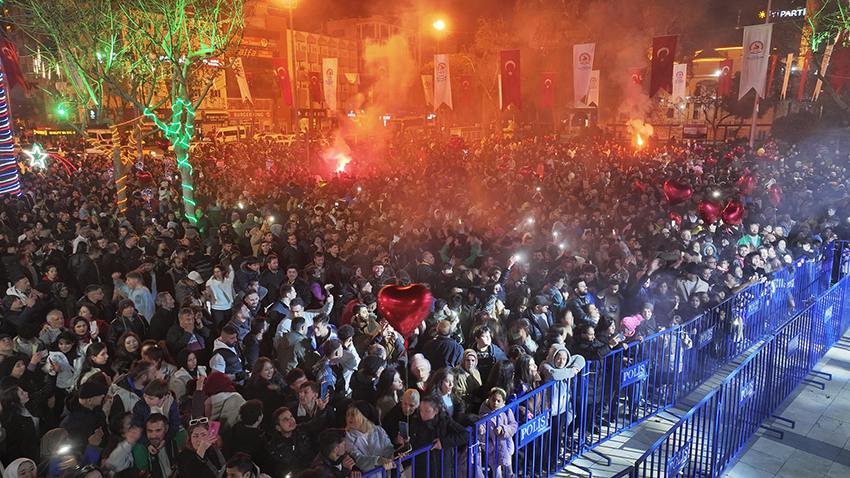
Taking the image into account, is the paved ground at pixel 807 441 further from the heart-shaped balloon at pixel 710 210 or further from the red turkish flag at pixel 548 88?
the red turkish flag at pixel 548 88

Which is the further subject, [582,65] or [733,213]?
[582,65]

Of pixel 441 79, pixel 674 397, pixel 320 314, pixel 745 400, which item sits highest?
pixel 441 79

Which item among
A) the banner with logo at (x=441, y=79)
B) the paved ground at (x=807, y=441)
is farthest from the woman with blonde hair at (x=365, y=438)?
the banner with logo at (x=441, y=79)

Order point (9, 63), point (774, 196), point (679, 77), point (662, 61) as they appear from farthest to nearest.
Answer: point (679, 77) → point (662, 61) → point (774, 196) → point (9, 63)

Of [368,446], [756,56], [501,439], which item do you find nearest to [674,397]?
[501,439]

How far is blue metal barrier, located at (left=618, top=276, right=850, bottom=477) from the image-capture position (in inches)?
199

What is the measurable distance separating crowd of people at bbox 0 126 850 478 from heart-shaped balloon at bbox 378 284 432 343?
1.11 feet

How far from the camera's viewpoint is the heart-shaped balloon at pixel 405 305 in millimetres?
6027

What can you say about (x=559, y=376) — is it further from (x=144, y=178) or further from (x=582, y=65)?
(x=582, y=65)

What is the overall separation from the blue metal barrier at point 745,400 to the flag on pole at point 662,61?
1342 cm

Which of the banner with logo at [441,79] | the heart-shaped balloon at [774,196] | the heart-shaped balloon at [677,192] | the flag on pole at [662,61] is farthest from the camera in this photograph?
the banner with logo at [441,79]

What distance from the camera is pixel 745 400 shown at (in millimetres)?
6078

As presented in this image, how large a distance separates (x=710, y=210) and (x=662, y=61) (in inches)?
414

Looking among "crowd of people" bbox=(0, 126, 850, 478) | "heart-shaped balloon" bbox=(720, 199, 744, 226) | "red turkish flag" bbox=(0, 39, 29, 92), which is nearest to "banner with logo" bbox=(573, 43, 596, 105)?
"crowd of people" bbox=(0, 126, 850, 478)
